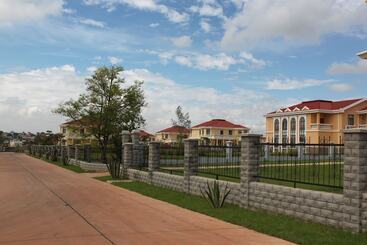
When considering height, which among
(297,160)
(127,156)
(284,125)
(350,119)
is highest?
(350,119)

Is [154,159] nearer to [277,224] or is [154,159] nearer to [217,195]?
[217,195]

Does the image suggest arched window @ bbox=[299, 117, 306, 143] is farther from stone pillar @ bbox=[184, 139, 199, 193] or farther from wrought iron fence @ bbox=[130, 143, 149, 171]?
stone pillar @ bbox=[184, 139, 199, 193]

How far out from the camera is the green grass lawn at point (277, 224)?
9313mm

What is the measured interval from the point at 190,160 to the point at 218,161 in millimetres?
1309

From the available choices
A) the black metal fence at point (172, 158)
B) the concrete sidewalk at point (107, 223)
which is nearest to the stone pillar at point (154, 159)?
the black metal fence at point (172, 158)

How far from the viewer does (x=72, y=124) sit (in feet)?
142

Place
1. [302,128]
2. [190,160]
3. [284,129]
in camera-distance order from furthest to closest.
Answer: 1. [284,129]
2. [302,128]
3. [190,160]

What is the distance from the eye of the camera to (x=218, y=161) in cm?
1711

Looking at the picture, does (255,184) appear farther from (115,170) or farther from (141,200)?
(115,170)

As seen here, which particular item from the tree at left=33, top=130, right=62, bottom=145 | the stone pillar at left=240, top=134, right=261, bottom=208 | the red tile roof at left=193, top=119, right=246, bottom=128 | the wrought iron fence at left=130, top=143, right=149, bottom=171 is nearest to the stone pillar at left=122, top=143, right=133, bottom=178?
the wrought iron fence at left=130, top=143, right=149, bottom=171

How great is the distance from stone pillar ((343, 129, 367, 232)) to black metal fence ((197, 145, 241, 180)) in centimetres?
616

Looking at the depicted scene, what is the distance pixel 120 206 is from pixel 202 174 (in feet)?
15.3

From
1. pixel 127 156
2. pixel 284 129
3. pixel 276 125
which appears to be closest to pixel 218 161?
pixel 127 156

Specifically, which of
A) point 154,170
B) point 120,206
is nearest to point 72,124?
point 154,170
